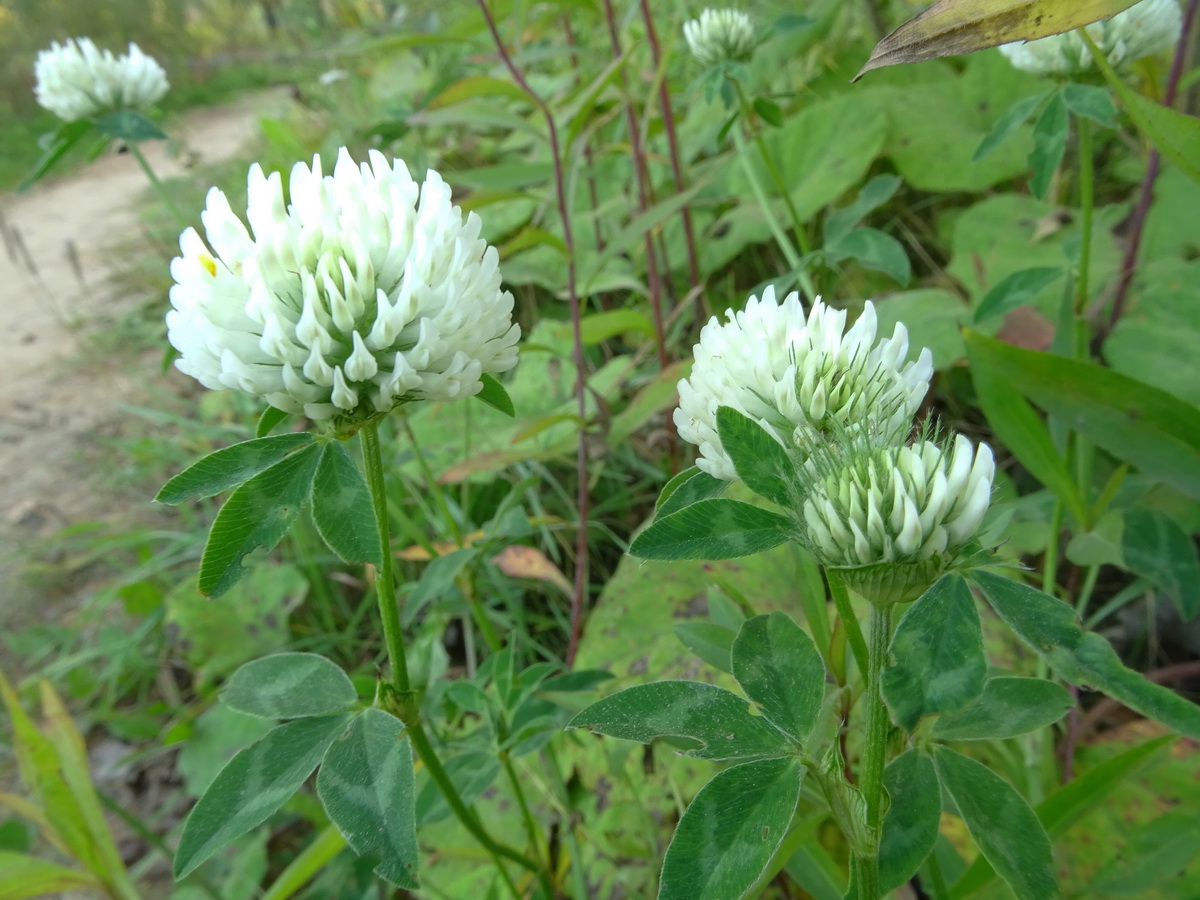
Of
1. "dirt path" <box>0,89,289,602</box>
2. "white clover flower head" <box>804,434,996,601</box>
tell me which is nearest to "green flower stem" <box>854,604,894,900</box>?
"white clover flower head" <box>804,434,996,601</box>

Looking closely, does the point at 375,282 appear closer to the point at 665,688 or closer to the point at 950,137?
the point at 665,688

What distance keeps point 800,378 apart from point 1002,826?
1.19 ft

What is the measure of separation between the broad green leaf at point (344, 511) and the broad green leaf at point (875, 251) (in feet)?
2.84

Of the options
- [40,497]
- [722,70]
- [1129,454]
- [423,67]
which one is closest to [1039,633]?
[1129,454]

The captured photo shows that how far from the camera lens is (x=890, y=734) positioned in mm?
600

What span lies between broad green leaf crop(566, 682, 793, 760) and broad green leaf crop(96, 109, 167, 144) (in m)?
1.54

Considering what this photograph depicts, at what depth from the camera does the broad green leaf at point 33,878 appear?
1009 millimetres

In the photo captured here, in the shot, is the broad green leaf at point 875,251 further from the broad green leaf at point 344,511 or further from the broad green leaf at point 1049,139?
the broad green leaf at point 344,511

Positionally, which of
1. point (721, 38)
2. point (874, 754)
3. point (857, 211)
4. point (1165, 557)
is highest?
point (721, 38)

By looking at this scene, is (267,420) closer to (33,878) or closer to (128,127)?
(33,878)

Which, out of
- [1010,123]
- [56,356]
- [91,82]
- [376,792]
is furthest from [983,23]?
[56,356]

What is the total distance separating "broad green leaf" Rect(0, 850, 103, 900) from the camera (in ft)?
3.31

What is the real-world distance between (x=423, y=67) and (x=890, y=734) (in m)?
3.49

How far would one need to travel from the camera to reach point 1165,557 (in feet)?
3.62
